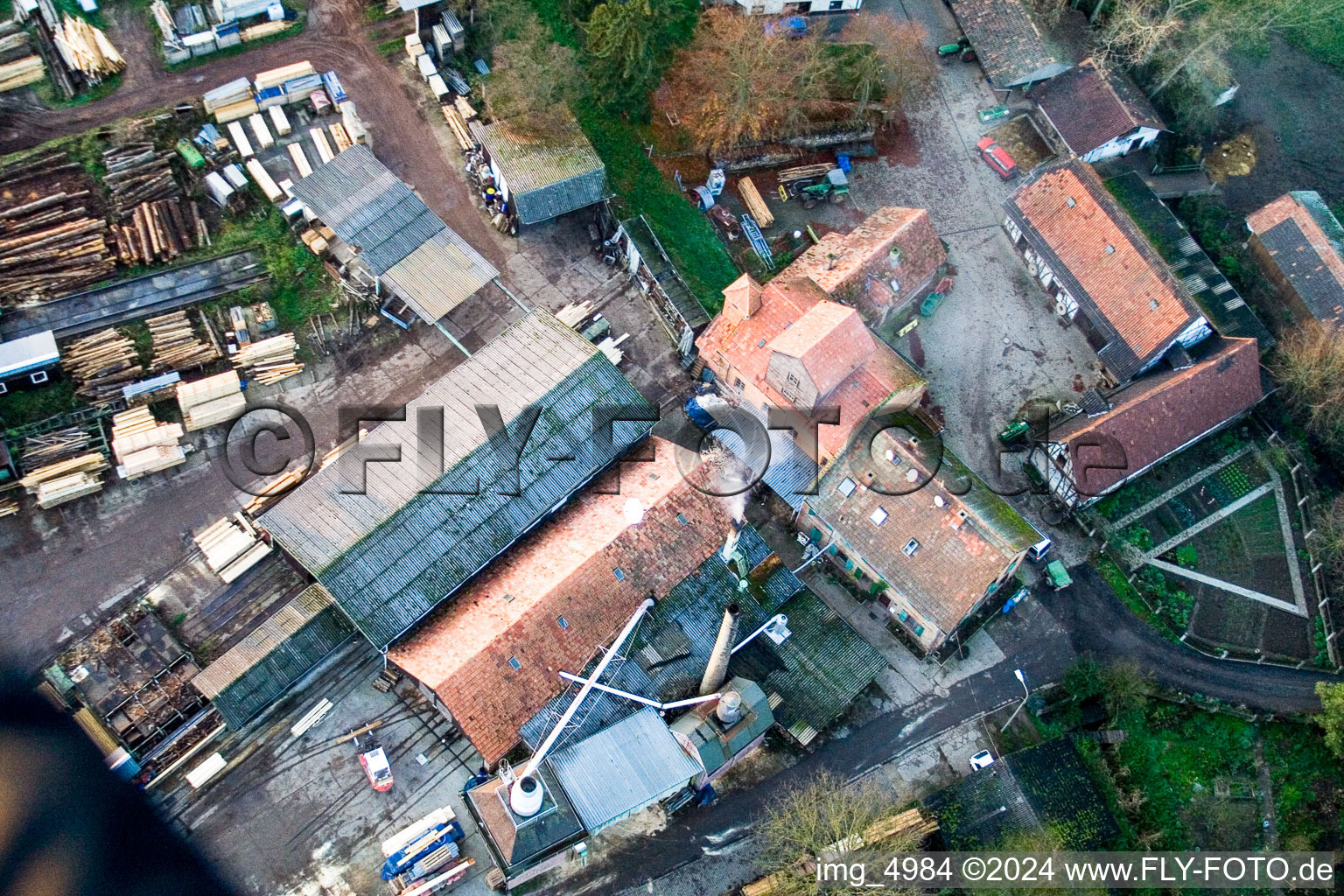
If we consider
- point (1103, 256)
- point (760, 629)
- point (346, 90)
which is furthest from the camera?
point (346, 90)

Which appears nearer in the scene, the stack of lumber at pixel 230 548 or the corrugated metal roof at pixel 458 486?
the corrugated metal roof at pixel 458 486

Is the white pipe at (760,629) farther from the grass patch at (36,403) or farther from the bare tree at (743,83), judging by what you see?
the grass patch at (36,403)

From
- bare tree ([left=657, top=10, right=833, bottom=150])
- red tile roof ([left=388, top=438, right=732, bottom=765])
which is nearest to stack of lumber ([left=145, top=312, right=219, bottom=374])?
red tile roof ([left=388, top=438, right=732, bottom=765])

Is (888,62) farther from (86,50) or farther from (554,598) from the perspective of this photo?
(86,50)

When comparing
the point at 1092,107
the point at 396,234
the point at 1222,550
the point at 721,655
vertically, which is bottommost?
the point at 1222,550

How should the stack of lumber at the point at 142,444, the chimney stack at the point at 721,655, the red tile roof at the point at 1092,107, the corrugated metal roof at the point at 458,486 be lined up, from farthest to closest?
the red tile roof at the point at 1092,107 < the stack of lumber at the point at 142,444 < the corrugated metal roof at the point at 458,486 < the chimney stack at the point at 721,655

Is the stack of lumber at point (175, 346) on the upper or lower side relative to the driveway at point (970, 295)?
upper

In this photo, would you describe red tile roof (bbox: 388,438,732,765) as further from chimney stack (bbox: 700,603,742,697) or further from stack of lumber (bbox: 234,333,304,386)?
stack of lumber (bbox: 234,333,304,386)

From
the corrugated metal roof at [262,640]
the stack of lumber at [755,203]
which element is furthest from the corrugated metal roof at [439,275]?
the stack of lumber at [755,203]

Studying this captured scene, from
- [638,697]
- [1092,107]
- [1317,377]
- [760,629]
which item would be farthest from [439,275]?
[1317,377]
